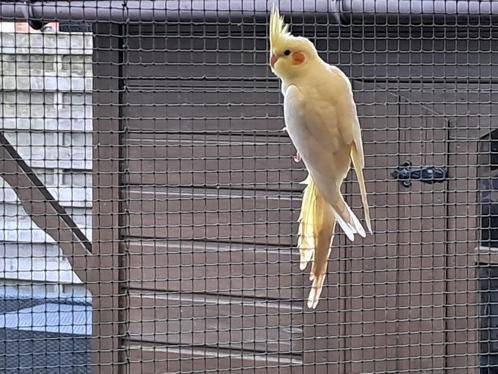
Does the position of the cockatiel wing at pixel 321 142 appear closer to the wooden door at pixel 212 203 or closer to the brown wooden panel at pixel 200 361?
the wooden door at pixel 212 203

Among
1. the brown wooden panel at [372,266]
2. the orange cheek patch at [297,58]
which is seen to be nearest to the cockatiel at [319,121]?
the orange cheek patch at [297,58]

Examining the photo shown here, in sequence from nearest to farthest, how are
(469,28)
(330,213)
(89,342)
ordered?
(330,213) < (469,28) < (89,342)

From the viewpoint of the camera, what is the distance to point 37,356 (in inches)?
72.6

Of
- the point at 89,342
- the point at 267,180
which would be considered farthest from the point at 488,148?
the point at 89,342

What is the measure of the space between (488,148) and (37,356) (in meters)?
0.98

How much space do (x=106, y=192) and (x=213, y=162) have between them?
214 mm

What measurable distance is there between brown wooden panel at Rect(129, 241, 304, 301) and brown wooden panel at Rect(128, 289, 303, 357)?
→ 0.07 feet

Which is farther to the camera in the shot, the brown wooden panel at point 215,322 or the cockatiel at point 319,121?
the brown wooden panel at point 215,322

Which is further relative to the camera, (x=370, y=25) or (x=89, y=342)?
(x=89, y=342)

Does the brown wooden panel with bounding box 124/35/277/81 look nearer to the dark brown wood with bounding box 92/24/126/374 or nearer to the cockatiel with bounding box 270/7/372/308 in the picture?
the dark brown wood with bounding box 92/24/126/374

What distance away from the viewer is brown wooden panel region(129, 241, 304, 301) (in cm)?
172

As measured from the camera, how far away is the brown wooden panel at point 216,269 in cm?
172

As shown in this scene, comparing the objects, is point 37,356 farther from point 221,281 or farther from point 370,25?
point 370,25

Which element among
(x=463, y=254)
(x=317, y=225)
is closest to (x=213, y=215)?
(x=463, y=254)
